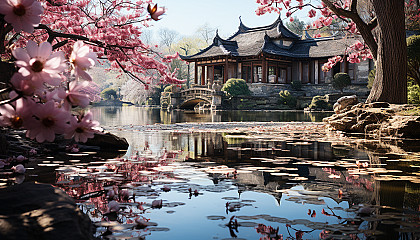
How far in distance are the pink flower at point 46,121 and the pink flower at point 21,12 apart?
39cm

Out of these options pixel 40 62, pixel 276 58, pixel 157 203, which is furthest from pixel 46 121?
pixel 276 58

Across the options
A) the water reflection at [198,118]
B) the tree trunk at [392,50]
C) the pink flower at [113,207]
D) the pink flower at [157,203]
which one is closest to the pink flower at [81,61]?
the pink flower at [113,207]

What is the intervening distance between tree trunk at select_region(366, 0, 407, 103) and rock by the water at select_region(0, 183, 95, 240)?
10768 millimetres

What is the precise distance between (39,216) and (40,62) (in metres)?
0.79

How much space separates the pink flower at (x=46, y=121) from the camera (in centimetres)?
175

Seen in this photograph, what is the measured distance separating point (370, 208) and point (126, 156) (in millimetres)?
4128

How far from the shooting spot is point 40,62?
1.71 metres

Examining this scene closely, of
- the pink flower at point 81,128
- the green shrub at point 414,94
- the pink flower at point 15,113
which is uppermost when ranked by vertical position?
the green shrub at point 414,94

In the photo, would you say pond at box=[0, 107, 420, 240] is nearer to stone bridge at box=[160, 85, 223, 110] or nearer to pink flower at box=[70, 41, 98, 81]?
pink flower at box=[70, 41, 98, 81]

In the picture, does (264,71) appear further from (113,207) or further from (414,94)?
(113,207)

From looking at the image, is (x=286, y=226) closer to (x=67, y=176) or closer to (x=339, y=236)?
(x=339, y=236)

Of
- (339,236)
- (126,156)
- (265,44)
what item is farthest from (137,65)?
(265,44)

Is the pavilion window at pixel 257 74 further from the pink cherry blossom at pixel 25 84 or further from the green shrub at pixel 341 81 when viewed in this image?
the pink cherry blossom at pixel 25 84

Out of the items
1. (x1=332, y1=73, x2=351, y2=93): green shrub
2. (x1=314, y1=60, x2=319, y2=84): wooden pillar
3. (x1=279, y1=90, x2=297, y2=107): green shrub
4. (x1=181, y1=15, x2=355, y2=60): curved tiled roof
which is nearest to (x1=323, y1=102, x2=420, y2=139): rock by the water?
(x1=279, y1=90, x2=297, y2=107): green shrub
